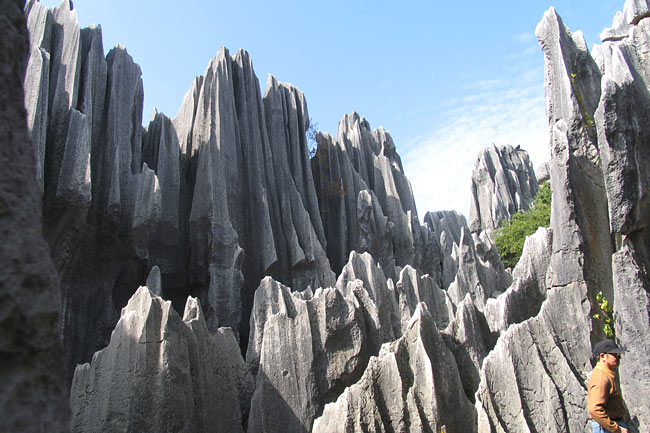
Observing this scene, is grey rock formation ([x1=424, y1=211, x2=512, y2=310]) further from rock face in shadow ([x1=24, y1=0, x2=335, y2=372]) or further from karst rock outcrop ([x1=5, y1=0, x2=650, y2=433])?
rock face in shadow ([x1=24, y1=0, x2=335, y2=372])

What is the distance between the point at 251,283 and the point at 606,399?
15067 millimetres

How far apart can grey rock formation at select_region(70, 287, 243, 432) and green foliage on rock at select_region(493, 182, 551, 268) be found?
2197cm

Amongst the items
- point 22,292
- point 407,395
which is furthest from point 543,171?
point 22,292

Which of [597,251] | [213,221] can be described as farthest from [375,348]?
[213,221]

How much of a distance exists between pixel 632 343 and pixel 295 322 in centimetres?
595

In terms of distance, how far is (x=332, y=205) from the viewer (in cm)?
2706

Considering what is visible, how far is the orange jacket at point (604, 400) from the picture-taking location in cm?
534

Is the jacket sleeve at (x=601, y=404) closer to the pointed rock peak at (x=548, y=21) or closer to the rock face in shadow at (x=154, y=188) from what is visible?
the pointed rock peak at (x=548, y=21)

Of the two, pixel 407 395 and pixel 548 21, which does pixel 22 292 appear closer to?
pixel 407 395

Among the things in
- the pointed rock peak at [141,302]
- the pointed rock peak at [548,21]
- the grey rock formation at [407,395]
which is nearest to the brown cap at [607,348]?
the grey rock formation at [407,395]

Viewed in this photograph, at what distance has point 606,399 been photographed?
17.8ft

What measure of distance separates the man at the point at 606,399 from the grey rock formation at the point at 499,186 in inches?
1426

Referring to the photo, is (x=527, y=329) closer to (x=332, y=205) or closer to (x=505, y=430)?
(x=505, y=430)

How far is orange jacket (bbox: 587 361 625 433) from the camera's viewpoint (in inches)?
210
